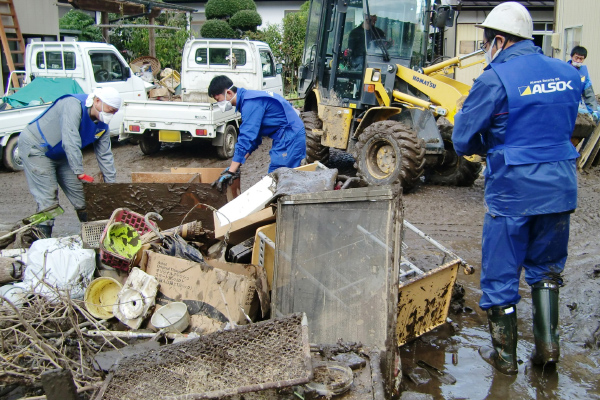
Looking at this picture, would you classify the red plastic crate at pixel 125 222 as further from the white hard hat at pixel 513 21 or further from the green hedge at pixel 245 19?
the green hedge at pixel 245 19

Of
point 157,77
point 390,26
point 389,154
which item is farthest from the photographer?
point 157,77

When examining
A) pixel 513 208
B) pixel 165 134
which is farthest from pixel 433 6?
pixel 513 208

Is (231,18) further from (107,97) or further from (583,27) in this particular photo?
(107,97)

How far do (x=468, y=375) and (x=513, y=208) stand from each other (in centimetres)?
105

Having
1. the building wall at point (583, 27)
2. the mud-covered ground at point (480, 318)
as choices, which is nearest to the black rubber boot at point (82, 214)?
the mud-covered ground at point (480, 318)

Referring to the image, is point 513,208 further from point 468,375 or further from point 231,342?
point 231,342

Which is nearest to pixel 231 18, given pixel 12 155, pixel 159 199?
pixel 12 155

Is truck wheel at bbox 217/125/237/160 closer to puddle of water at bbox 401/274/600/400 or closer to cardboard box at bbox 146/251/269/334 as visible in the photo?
cardboard box at bbox 146/251/269/334

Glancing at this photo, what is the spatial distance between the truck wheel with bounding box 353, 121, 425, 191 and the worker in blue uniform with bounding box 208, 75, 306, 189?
5.73ft

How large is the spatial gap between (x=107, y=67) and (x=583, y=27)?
36.0 feet

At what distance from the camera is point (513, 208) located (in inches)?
121

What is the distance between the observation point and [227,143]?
9.89m

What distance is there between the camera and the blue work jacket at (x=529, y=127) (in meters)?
3.01

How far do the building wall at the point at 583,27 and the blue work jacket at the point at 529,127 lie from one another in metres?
11.6
